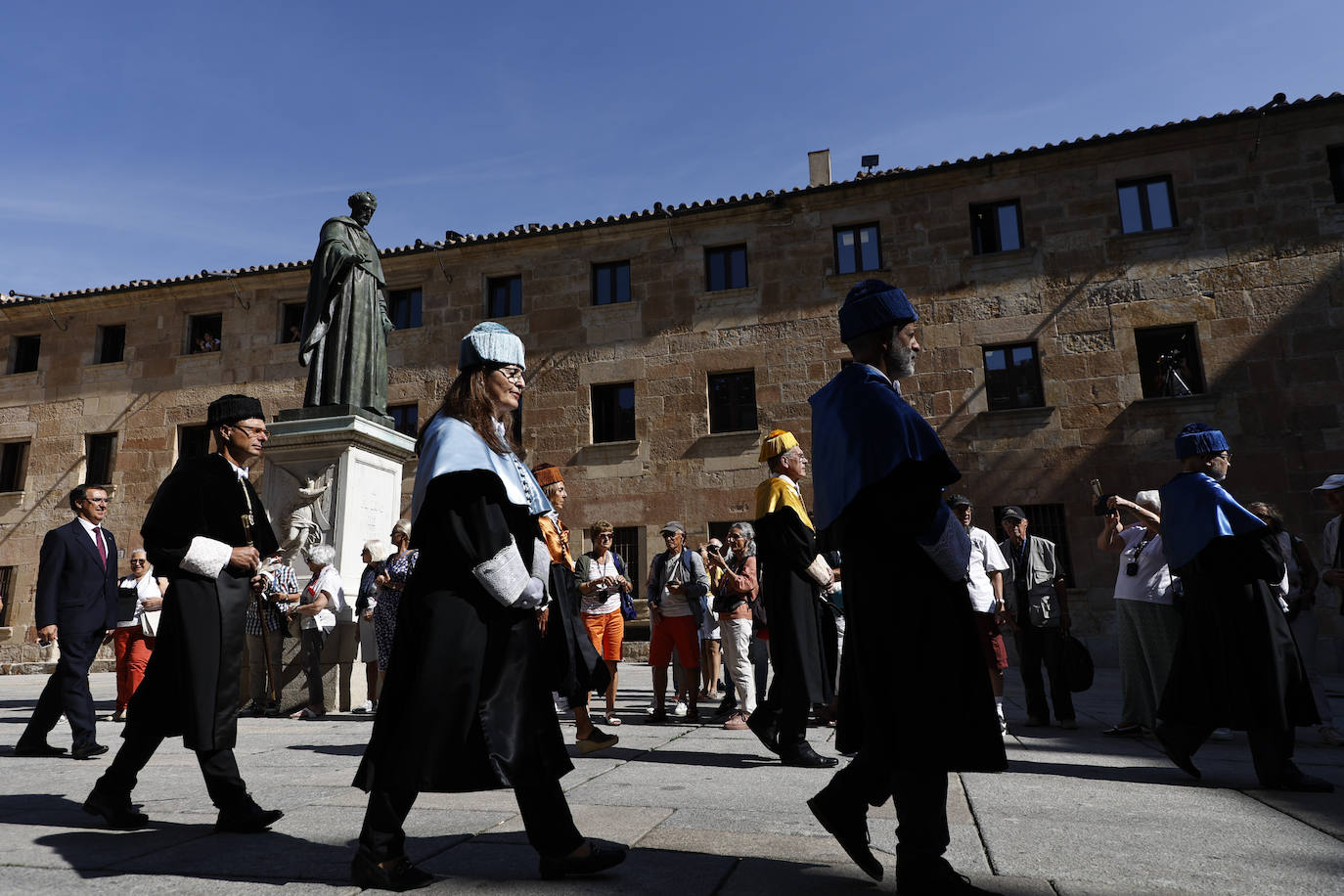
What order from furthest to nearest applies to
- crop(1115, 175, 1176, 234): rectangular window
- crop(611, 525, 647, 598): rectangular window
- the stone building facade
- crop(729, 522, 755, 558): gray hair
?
crop(611, 525, 647, 598): rectangular window
crop(1115, 175, 1176, 234): rectangular window
the stone building facade
crop(729, 522, 755, 558): gray hair

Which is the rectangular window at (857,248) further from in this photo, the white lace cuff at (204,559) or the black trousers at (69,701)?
the white lace cuff at (204,559)

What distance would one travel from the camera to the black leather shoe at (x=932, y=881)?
224 cm

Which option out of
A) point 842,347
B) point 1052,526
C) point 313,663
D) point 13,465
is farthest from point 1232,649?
point 13,465

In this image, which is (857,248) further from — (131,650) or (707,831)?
(707,831)

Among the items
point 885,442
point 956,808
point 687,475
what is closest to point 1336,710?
point 956,808

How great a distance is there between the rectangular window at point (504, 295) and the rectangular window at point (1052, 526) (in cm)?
1148

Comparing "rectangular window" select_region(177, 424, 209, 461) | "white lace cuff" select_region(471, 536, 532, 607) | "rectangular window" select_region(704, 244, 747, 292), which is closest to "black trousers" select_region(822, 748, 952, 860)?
"white lace cuff" select_region(471, 536, 532, 607)

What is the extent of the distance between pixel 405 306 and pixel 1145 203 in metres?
16.3

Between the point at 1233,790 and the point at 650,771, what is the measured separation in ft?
9.28

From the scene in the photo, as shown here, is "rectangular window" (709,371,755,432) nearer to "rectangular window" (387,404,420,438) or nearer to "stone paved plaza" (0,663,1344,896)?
"rectangular window" (387,404,420,438)

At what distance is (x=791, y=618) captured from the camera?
16.3ft

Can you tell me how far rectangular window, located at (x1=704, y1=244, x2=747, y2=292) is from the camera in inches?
744

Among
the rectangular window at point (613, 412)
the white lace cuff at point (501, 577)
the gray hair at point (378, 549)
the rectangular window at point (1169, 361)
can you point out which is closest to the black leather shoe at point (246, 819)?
the white lace cuff at point (501, 577)

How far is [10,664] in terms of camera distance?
20.0 m
